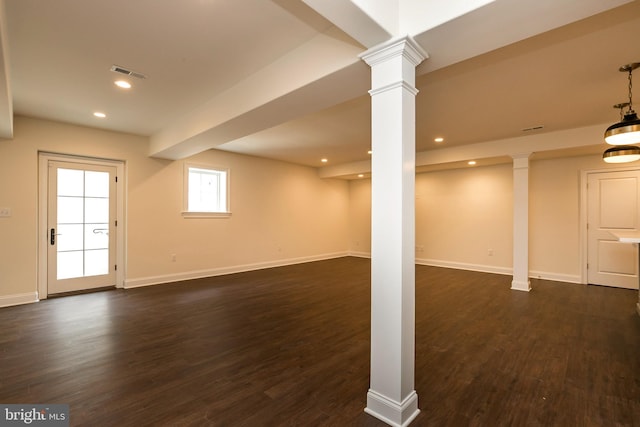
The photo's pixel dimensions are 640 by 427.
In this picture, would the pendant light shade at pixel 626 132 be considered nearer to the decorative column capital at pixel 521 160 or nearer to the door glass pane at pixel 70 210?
the decorative column capital at pixel 521 160

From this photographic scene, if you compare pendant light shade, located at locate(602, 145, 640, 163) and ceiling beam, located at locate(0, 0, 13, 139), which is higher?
ceiling beam, located at locate(0, 0, 13, 139)

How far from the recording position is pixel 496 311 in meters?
3.99

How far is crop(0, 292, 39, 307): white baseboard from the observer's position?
13.7 feet

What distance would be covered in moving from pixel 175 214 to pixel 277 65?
411 centimetres

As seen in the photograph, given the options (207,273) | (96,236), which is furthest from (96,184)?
(207,273)

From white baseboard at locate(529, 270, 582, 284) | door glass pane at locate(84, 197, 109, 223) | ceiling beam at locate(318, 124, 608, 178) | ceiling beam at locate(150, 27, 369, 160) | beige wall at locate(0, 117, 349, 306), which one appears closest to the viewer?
ceiling beam at locate(150, 27, 369, 160)

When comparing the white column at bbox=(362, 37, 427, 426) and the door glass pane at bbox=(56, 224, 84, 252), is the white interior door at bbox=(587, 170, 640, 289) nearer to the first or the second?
the white column at bbox=(362, 37, 427, 426)

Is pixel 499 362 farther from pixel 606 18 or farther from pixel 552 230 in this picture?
pixel 552 230

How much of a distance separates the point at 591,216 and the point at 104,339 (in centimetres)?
769

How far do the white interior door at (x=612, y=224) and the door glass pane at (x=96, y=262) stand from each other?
28.5 feet

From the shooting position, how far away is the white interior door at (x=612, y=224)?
200 inches

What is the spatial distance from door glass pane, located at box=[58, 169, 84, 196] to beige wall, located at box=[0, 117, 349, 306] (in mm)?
326

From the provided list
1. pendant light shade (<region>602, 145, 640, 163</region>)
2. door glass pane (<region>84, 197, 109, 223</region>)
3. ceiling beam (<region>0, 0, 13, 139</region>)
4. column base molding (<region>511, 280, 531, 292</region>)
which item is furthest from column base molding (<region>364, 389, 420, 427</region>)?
door glass pane (<region>84, 197, 109, 223</region>)

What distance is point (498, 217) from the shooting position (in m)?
6.54
